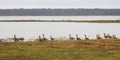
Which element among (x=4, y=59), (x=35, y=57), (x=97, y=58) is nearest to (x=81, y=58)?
(x=97, y=58)

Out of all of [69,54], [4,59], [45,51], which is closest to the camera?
[4,59]

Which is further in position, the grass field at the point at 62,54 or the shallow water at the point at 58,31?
the shallow water at the point at 58,31

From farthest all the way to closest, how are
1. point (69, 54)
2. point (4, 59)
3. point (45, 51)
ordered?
point (45, 51)
point (69, 54)
point (4, 59)

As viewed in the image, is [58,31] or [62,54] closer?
[62,54]

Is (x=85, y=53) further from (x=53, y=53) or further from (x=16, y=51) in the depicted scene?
(x=16, y=51)

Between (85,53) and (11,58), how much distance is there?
7.67 meters

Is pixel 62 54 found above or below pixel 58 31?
below

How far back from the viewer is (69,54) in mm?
36906

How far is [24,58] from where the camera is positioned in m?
34.5

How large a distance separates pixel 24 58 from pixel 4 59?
1.82 m

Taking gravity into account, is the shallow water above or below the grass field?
above

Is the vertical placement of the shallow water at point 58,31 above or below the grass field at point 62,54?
above

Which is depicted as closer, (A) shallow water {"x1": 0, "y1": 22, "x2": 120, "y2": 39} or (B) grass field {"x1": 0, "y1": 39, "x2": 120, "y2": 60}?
(B) grass field {"x1": 0, "y1": 39, "x2": 120, "y2": 60}

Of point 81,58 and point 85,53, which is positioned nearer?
point 81,58
